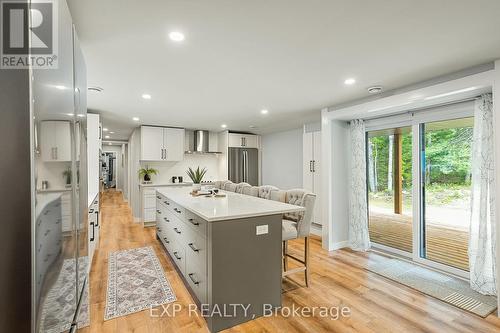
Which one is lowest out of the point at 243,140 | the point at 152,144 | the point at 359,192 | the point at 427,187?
the point at 359,192

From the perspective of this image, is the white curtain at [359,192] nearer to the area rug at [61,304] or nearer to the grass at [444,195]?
the grass at [444,195]

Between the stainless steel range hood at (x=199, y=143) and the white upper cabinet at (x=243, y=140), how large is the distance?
68 cm

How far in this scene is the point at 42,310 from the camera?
2.30 feet

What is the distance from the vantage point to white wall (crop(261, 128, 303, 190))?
6.20 metres

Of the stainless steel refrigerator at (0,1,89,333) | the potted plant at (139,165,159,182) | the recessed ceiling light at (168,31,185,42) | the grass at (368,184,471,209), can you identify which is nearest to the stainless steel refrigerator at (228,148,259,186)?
the potted plant at (139,165,159,182)

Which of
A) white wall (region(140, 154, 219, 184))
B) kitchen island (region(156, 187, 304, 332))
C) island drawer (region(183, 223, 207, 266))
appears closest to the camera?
kitchen island (region(156, 187, 304, 332))

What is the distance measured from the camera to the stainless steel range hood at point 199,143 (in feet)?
21.6

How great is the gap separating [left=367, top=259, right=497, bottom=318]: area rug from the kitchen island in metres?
1.71

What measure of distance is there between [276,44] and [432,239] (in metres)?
3.41

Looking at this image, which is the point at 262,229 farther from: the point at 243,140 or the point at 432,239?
the point at 243,140

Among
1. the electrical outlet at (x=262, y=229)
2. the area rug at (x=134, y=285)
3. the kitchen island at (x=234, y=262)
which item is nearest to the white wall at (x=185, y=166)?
the area rug at (x=134, y=285)

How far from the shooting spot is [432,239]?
3.44 m

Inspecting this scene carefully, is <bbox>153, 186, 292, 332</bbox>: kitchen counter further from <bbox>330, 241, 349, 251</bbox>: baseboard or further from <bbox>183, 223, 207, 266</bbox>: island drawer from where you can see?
<bbox>330, 241, 349, 251</bbox>: baseboard

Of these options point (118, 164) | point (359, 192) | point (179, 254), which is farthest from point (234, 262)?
point (118, 164)
